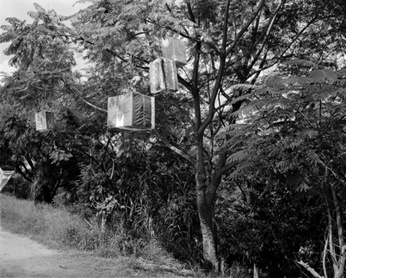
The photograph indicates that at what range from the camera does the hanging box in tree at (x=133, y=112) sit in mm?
4348

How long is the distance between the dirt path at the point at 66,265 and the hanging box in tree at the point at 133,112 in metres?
1.87

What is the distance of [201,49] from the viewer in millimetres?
5898

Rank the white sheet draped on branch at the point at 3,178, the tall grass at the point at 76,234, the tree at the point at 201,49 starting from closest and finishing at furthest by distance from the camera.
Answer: the white sheet draped on branch at the point at 3,178, the tree at the point at 201,49, the tall grass at the point at 76,234

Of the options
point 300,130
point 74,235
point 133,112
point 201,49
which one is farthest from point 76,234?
point 300,130

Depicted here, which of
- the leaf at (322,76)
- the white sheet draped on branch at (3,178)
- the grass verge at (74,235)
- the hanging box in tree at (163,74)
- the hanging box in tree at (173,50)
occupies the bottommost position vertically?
the grass verge at (74,235)

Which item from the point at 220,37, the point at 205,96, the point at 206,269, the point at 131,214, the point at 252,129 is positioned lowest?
the point at 206,269

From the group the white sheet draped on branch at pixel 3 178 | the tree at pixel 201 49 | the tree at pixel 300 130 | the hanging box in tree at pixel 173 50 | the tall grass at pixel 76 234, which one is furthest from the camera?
the tall grass at pixel 76 234

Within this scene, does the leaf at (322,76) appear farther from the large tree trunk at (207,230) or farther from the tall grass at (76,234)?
the tall grass at (76,234)

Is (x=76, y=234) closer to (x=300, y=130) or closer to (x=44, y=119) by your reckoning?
(x=44, y=119)

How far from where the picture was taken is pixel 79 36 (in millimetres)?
5148

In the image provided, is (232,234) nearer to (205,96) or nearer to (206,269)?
(206,269)

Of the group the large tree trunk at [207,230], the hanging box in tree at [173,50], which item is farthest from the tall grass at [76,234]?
the hanging box in tree at [173,50]
